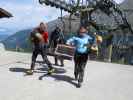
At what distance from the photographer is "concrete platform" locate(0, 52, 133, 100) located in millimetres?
10250

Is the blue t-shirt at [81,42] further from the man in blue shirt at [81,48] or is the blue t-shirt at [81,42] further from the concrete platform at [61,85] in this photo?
the concrete platform at [61,85]

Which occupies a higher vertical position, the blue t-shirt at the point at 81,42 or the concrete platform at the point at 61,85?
the blue t-shirt at the point at 81,42

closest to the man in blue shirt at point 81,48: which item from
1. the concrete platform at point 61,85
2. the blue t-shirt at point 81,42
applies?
the blue t-shirt at point 81,42

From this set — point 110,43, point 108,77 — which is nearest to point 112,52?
point 110,43

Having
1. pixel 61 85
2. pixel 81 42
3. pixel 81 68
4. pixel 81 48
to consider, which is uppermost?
pixel 81 42

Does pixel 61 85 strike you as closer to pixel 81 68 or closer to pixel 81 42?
pixel 81 68

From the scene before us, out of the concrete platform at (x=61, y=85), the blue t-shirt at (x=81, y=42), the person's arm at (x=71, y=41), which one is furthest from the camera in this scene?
the person's arm at (x=71, y=41)

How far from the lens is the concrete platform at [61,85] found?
10.2 meters

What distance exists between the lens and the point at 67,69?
581 inches

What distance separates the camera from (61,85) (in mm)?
11523

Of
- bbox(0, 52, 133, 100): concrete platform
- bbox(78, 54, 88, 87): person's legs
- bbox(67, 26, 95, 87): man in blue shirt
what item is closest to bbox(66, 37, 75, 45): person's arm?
bbox(67, 26, 95, 87): man in blue shirt

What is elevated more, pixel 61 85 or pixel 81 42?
pixel 81 42

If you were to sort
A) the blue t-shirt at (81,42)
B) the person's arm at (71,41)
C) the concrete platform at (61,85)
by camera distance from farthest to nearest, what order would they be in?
the person's arm at (71,41), the blue t-shirt at (81,42), the concrete platform at (61,85)

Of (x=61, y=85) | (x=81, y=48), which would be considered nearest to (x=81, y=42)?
(x=81, y=48)
